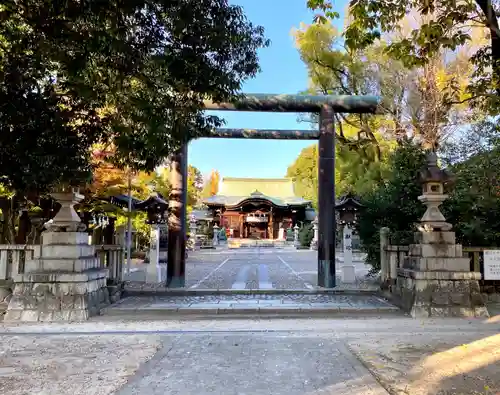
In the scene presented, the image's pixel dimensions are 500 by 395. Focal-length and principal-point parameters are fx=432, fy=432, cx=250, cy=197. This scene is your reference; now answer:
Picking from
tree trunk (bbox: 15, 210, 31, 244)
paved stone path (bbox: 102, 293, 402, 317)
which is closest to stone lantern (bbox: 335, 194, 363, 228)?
paved stone path (bbox: 102, 293, 402, 317)

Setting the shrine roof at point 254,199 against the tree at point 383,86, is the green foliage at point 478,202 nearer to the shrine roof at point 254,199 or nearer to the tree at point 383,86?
the tree at point 383,86

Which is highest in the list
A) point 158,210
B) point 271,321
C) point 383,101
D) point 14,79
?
point 383,101

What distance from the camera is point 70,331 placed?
22.6 feet

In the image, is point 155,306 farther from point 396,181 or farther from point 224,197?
point 224,197

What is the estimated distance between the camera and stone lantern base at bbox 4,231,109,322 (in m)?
7.73

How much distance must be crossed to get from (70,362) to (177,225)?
21.2ft

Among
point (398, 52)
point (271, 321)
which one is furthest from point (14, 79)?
point (271, 321)

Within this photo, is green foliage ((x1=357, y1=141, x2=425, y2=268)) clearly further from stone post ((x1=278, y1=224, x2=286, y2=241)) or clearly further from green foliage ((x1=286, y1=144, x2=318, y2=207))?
stone post ((x1=278, y1=224, x2=286, y2=241))

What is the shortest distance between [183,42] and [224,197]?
43.7 metres

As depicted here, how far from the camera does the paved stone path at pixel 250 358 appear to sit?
4281 millimetres

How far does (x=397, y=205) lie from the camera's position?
1153cm

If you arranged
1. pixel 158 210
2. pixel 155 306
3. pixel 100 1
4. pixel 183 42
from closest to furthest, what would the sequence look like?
pixel 100 1 < pixel 183 42 < pixel 155 306 < pixel 158 210

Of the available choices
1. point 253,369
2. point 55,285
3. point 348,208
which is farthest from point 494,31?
point 348,208

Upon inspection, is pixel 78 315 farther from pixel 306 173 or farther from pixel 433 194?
pixel 306 173
